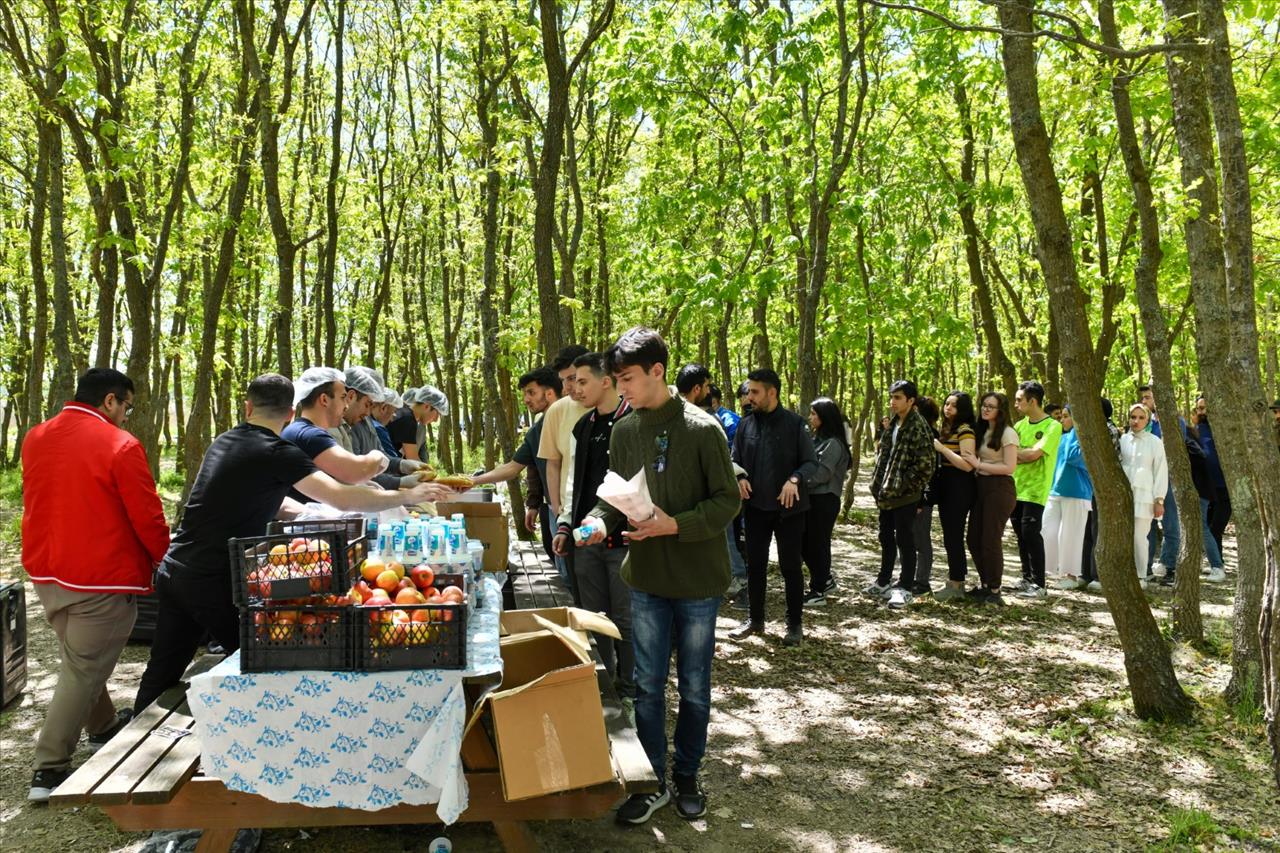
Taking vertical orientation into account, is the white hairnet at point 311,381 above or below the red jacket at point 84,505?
above

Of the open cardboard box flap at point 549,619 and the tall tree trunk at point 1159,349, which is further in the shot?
the tall tree trunk at point 1159,349

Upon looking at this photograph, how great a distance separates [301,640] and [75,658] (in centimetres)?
232

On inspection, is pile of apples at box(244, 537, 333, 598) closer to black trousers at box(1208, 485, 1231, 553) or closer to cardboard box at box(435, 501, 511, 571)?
cardboard box at box(435, 501, 511, 571)

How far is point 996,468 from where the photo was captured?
29.6 feet

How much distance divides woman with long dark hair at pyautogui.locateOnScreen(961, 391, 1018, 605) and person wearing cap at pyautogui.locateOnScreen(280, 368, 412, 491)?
6302 millimetres

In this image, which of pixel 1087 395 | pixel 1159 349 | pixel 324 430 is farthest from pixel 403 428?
pixel 1159 349

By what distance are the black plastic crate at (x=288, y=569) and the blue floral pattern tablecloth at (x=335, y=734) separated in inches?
12.1

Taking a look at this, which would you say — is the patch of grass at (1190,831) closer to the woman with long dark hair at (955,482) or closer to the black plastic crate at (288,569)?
the black plastic crate at (288,569)

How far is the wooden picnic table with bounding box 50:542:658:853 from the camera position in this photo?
3389mm

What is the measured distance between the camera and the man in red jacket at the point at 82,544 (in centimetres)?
476

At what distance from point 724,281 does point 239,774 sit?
27.4ft

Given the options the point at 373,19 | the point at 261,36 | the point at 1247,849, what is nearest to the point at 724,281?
the point at 1247,849

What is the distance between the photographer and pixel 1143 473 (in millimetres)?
10344

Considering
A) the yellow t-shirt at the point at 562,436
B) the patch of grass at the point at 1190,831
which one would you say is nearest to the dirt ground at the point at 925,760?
the patch of grass at the point at 1190,831
